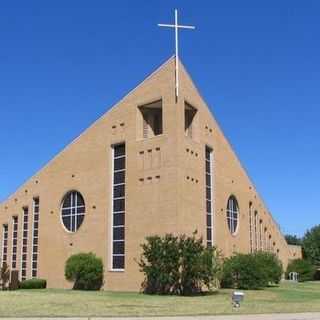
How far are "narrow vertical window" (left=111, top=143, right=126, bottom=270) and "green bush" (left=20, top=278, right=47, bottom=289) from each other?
776 cm

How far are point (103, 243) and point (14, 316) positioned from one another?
76.4 ft

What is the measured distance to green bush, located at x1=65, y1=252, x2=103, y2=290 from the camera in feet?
140

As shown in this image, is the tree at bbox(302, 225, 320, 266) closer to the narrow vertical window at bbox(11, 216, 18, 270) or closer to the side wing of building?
the side wing of building

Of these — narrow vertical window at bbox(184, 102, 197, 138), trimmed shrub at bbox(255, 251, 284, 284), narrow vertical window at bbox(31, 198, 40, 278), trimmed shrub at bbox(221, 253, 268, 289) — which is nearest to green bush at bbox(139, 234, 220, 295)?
trimmed shrub at bbox(221, 253, 268, 289)

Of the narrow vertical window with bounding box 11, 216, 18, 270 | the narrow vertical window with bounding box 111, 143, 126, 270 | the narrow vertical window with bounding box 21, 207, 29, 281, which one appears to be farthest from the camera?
the narrow vertical window with bounding box 11, 216, 18, 270

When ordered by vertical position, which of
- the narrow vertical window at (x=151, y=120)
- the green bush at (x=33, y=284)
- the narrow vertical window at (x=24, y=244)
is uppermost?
the narrow vertical window at (x=151, y=120)

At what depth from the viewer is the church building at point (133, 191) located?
1590 inches

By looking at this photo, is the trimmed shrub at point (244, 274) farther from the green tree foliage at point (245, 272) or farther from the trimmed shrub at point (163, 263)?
the trimmed shrub at point (163, 263)

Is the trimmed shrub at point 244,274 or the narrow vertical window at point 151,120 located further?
the narrow vertical window at point 151,120

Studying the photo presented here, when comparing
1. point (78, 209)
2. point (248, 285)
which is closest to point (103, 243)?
point (78, 209)

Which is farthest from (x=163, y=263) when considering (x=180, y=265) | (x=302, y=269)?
(x=302, y=269)

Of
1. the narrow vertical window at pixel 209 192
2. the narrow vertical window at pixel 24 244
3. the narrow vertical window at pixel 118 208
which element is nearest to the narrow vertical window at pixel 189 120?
the narrow vertical window at pixel 209 192

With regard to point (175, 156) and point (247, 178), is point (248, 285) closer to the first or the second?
point (175, 156)

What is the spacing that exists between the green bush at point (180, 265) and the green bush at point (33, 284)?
12.9 m
